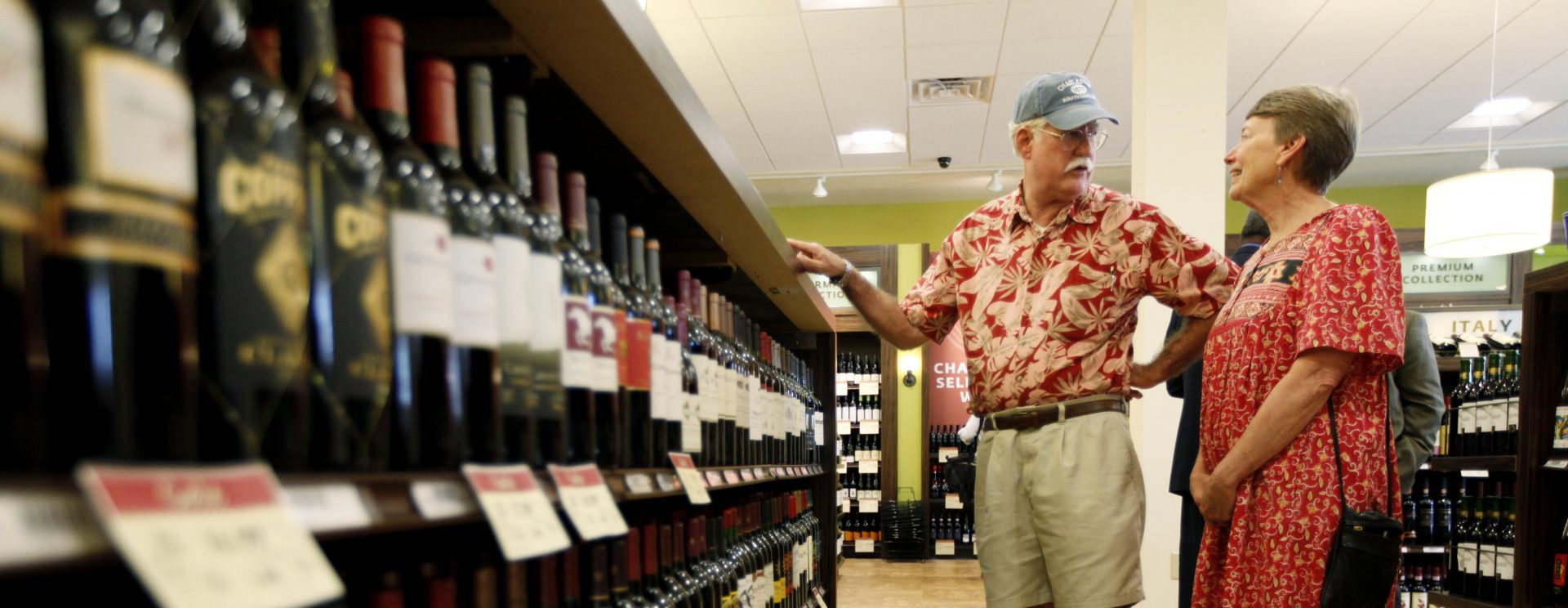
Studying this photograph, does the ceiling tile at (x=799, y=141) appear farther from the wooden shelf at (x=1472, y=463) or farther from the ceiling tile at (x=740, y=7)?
the wooden shelf at (x=1472, y=463)

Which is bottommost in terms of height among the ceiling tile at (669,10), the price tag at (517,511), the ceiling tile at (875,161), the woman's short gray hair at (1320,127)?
the price tag at (517,511)

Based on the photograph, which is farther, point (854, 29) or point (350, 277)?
point (854, 29)

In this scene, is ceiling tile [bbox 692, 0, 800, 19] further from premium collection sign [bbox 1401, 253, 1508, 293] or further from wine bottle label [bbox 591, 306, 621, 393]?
premium collection sign [bbox 1401, 253, 1508, 293]

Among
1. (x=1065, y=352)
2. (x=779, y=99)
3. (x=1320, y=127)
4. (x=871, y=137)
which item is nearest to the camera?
(x=1320, y=127)

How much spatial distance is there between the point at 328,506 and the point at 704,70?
599cm

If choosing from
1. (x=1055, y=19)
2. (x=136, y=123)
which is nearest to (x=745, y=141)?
(x=1055, y=19)

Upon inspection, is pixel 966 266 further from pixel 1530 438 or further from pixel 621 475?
pixel 1530 438

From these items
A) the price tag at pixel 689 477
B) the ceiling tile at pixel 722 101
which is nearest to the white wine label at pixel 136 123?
the price tag at pixel 689 477

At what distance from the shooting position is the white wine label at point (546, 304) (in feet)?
3.07

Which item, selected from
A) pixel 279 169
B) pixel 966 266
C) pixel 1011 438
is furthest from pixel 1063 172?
pixel 279 169

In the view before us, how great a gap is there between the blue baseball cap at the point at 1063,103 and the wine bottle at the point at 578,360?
125 cm

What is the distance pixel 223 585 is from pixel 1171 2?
14.0 feet

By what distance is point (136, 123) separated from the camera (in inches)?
19.3

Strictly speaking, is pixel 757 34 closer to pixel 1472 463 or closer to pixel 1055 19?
pixel 1055 19
